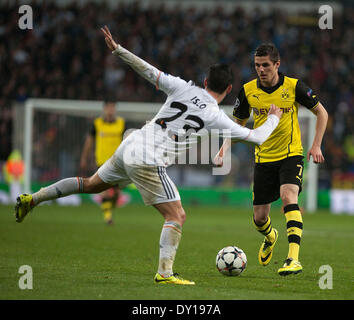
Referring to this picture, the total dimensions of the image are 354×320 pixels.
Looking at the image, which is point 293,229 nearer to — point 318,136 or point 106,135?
point 318,136

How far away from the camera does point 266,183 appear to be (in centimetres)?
795

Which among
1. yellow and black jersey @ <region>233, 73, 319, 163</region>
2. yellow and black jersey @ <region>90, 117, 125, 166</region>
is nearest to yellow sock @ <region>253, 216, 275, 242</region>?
yellow and black jersey @ <region>233, 73, 319, 163</region>

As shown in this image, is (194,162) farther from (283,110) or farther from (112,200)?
(283,110)

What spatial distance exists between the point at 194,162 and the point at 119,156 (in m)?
14.2

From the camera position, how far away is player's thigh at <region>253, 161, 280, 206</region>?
792 centimetres

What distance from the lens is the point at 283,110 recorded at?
7.76 meters

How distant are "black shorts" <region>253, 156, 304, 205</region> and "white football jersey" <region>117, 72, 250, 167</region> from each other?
137 cm

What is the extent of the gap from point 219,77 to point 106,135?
8425mm

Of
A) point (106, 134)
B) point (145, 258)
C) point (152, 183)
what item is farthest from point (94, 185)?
point (106, 134)

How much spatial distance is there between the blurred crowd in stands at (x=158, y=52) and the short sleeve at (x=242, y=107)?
1416 cm
